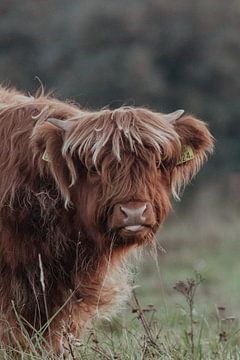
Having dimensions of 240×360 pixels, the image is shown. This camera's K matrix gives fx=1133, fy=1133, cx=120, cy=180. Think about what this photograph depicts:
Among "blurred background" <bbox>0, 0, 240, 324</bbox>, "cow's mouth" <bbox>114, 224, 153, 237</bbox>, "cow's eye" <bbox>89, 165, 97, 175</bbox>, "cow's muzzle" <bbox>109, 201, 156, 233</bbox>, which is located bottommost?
"blurred background" <bbox>0, 0, 240, 324</bbox>

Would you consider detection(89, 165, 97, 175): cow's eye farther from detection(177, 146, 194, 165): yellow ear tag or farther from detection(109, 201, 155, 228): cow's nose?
detection(177, 146, 194, 165): yellow ear tag

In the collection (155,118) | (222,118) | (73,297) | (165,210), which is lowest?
(222,118)

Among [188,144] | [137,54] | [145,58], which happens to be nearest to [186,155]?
[188,144]

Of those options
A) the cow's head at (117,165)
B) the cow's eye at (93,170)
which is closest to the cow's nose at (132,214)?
the cow's head at (117,165)

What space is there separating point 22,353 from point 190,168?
144cm

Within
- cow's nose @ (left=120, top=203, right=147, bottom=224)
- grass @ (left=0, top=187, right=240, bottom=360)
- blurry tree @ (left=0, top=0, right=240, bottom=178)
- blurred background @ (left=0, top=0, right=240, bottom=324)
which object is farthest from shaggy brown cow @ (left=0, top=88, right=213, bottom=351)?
blurry tree @ (left=0, top=0, right=240, bottom=178)

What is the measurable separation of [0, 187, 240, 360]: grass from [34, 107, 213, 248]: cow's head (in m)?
0.37

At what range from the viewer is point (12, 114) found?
6.05 metres

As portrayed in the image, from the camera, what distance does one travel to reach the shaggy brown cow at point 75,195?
5.51m

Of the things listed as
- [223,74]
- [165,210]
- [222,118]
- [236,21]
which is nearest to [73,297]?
[165,210]

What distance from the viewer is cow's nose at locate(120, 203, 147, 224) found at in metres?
5.36

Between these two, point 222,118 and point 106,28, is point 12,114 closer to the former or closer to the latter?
point 222,118

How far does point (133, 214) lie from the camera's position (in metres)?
5.37

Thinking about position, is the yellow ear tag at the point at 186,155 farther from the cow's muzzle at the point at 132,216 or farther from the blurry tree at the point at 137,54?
the blurry tree at the point at 137,54
